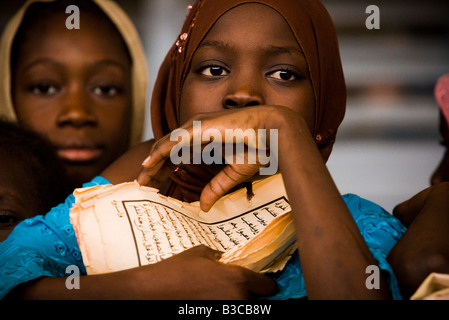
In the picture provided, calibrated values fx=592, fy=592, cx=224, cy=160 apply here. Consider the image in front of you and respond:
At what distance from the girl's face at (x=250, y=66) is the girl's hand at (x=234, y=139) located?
0.42 feet

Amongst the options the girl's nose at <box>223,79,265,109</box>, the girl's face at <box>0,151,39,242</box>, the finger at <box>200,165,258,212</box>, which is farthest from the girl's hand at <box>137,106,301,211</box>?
the girl's face at <box>0,151,39,242</box>

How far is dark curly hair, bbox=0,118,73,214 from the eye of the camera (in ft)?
5.39

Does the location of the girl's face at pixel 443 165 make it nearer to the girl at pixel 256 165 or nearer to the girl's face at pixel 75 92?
the girl at pixel 256 165

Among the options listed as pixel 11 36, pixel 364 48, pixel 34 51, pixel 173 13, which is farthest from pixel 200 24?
A: pixel 364 48

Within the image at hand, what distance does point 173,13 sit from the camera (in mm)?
3238

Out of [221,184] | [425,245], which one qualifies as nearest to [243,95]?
[221,184]

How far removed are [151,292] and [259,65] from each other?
602mm

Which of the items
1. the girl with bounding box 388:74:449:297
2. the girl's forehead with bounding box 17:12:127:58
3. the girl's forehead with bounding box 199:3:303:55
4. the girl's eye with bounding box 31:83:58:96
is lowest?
the girl with bounding box 388:74:449:297

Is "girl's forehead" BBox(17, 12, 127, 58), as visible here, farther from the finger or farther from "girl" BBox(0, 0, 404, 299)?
the finger

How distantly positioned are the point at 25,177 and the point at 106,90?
69 centimetres

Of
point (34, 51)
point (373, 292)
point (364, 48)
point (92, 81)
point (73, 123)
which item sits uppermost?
point (364, 48)

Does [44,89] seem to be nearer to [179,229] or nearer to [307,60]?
[307,60]

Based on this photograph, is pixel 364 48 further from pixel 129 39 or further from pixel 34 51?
pixel 34 51

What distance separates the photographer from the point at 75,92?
2096 mm
